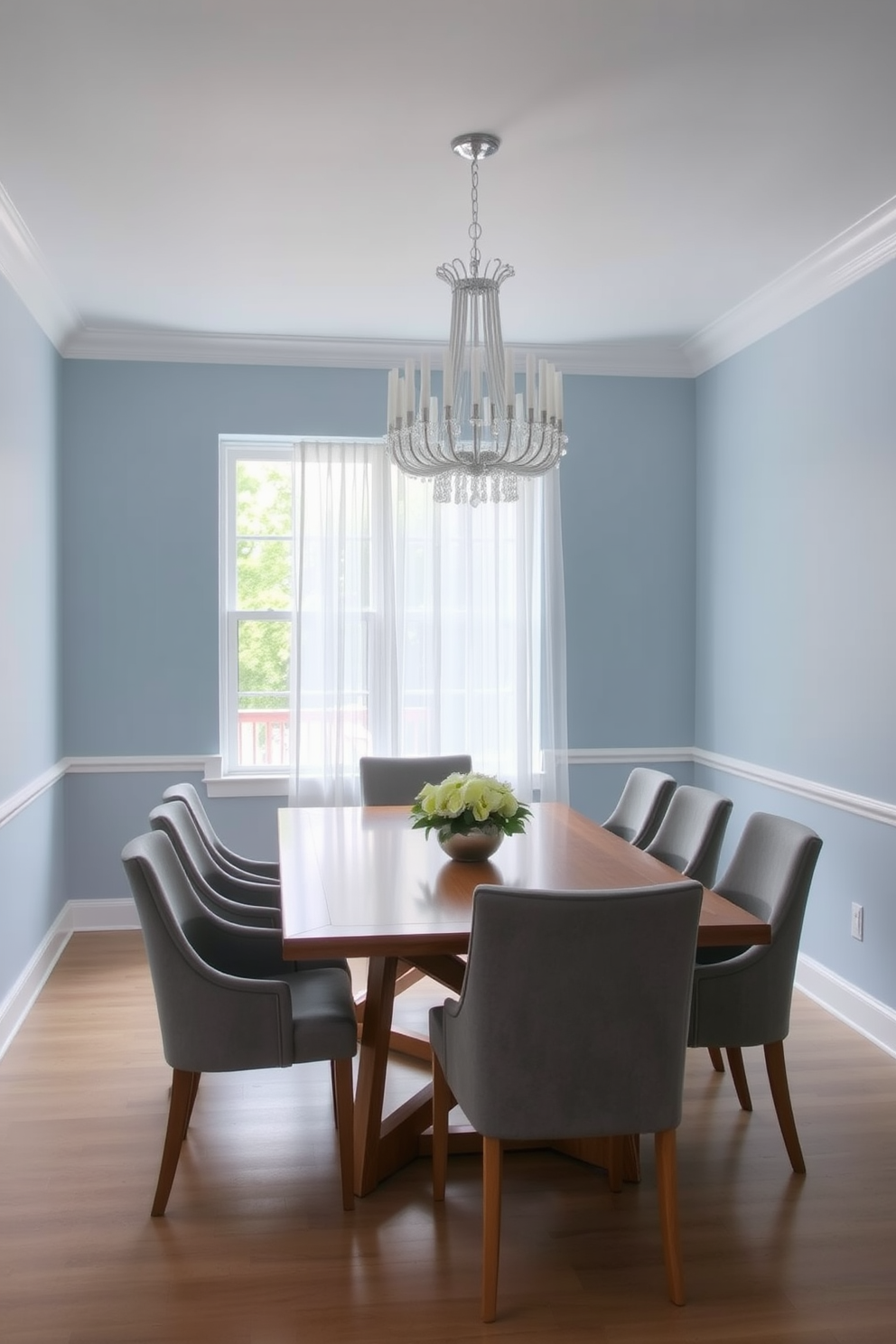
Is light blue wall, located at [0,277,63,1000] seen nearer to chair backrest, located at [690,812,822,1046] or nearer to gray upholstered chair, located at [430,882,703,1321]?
gray upholstered chair, located at [430,882,703,1321]

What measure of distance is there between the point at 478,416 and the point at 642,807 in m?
1.66

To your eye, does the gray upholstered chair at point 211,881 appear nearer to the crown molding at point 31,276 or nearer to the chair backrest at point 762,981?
the chair backrest at point 762,981

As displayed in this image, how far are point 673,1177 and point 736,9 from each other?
100.0 inches

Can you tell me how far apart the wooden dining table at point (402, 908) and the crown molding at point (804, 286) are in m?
2.20

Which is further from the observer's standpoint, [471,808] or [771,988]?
[471,808]

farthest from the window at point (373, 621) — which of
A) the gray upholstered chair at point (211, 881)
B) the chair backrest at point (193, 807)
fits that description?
the gray upholstered chair at point (211, 881)

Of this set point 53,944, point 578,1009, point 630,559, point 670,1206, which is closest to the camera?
point 578,1009

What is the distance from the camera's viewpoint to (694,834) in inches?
139

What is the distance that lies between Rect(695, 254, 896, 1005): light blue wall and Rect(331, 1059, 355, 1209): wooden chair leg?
205 centimetres

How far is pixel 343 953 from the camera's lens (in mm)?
2426

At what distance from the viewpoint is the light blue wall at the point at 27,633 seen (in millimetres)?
3934

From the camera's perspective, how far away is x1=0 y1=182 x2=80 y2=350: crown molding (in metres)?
3.71

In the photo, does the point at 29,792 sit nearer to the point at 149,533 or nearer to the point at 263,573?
the point at 149,533

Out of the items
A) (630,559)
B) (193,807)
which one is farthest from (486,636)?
(193,807)
